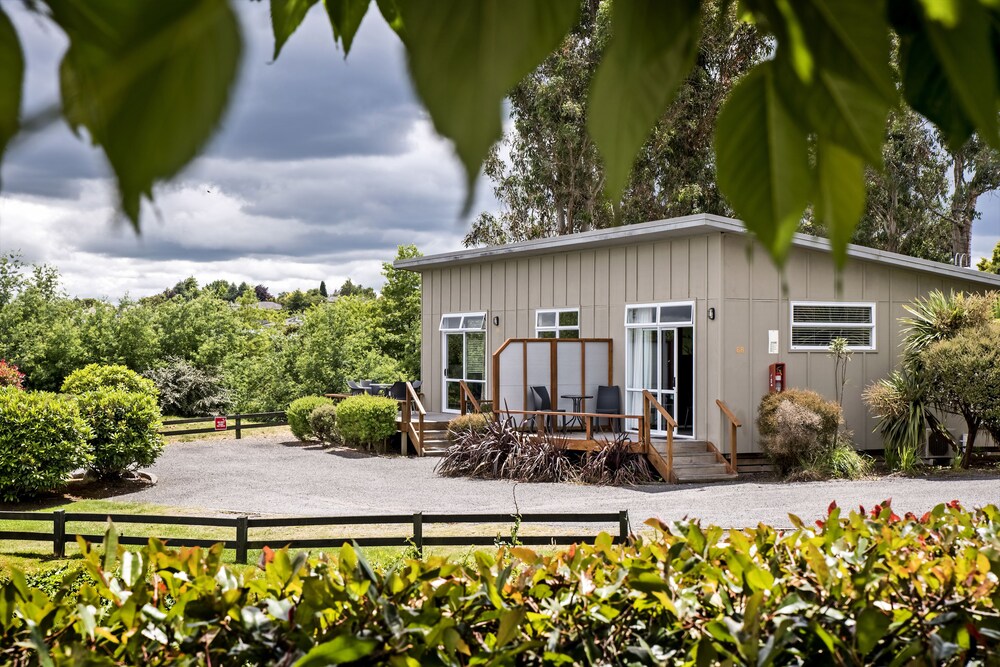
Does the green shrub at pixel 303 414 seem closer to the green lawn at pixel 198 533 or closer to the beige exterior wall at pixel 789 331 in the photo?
the green lawn at pixel 198 533

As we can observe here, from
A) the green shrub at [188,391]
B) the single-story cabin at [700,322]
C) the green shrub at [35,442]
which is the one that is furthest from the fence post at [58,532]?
the green shrub at [188,391]

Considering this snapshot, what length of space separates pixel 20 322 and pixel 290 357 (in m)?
10.4

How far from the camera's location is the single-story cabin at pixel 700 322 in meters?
14.4

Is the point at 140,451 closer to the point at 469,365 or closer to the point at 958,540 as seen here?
the point at 469,365

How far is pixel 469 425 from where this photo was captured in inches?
608

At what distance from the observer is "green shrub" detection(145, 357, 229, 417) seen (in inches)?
1063

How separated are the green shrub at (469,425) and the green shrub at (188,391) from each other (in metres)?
14.0

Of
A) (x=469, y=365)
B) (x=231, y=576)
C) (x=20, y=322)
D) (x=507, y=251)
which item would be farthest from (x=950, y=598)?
(x=20, y=322)

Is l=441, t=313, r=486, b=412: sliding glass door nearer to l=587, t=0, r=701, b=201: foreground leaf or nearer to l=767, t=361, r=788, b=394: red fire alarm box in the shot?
l=767, t=361, r=788, b=394: red fire alarm box

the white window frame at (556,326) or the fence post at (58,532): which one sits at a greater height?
the white window frame at (556,326)

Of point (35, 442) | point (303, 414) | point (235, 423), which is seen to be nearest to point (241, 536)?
Result: point (35, 442)

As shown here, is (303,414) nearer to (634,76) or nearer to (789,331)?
(789,331)

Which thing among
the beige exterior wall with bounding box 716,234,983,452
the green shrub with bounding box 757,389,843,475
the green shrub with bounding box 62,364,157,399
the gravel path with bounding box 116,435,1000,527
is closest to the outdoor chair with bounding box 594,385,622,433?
the beige exterior wall with bounding box 716,234,983,452

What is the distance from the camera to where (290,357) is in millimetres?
25125
